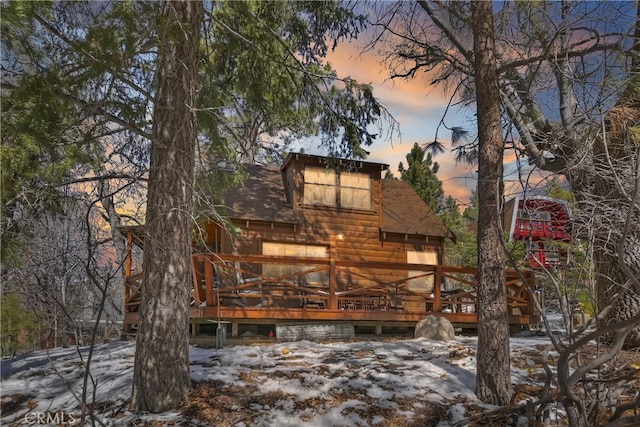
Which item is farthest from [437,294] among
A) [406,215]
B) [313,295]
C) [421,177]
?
[421,177]

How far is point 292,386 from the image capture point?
19.8ft

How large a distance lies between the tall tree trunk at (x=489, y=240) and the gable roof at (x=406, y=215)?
7.30 metres

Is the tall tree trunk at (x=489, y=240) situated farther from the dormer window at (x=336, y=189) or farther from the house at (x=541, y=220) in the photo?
the dormer window at (x=336, y=189)

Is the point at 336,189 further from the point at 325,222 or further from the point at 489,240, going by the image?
the point at 489,240

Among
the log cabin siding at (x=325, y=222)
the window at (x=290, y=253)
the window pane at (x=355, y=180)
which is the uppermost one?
the window pane at (x=355, y=180)

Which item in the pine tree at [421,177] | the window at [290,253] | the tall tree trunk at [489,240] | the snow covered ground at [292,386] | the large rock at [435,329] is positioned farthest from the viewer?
the pine tree at [421,177]

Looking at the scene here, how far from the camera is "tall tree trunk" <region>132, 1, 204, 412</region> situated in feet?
17.7

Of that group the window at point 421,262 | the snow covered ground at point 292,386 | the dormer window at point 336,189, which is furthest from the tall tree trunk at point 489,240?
the window at point 421,262

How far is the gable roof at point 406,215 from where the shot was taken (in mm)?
14516

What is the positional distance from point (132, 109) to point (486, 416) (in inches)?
222

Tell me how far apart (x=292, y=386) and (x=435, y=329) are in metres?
4.26

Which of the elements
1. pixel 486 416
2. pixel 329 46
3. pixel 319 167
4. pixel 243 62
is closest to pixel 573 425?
pixel 486 416

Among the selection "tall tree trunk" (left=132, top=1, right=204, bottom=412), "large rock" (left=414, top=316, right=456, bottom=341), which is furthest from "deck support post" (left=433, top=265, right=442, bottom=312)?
"tall tree trunk" (left=132, top=1, right=204, bottom=412)

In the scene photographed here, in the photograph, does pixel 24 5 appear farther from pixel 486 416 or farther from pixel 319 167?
pixel 319 167
